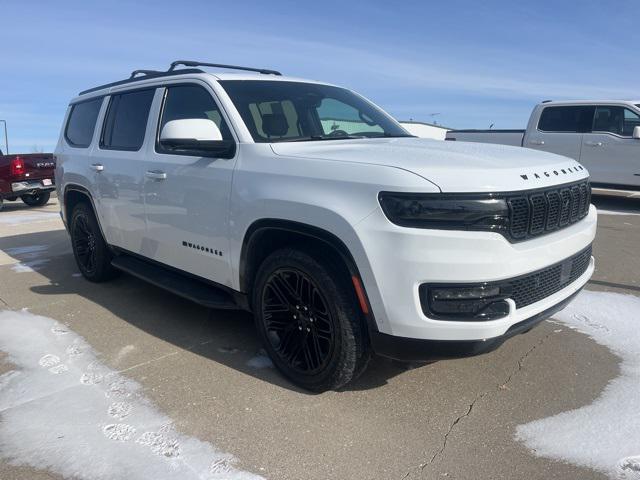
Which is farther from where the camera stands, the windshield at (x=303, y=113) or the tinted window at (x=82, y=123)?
the tinted window at (x=82, y=123)

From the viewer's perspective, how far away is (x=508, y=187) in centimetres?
272

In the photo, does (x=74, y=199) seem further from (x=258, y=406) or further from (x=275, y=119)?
(x=258, y=406)

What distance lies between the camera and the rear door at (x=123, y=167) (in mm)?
4594

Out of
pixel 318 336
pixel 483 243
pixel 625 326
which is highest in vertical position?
pixel 483 243

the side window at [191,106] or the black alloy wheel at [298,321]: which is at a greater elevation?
the side window at [191,106]

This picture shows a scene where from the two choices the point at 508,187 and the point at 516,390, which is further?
the point at 516,390

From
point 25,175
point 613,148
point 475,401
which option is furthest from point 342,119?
point 25,175

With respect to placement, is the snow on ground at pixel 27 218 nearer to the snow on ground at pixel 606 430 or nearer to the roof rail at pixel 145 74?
the roof rail at pixel 145 74

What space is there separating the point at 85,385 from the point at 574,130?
36.1 feet

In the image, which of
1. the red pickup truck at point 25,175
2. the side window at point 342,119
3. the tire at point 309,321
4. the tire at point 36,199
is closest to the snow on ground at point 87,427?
the tire at point 309,321

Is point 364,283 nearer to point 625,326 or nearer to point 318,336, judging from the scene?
point 318,336

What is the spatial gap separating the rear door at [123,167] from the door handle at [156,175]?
0.47ft

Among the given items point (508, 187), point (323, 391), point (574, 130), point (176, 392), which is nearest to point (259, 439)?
point (323, 391)

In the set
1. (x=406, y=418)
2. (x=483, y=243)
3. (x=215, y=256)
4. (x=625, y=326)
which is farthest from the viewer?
(x=625, y=326)
